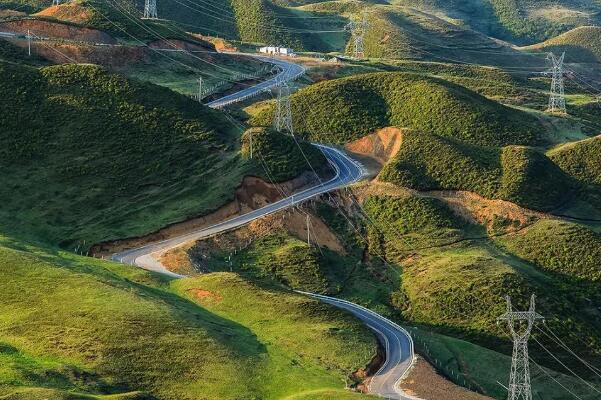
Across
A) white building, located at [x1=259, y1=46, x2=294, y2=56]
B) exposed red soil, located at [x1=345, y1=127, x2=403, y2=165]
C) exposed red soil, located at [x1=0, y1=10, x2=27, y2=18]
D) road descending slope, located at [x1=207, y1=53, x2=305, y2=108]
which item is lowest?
white building, located at [x1=259, y1=46, x2=294, y2=56]

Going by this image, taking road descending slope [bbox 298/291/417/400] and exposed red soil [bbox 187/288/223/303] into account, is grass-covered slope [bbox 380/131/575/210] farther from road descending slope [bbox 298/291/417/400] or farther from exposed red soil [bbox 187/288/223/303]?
exposed red soil [bbox 187/288/223/303]

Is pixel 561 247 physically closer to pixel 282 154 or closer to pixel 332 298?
pixel 332 298

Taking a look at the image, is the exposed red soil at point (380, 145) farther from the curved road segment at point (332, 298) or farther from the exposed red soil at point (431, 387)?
the exposed red soil at point (431, 387)

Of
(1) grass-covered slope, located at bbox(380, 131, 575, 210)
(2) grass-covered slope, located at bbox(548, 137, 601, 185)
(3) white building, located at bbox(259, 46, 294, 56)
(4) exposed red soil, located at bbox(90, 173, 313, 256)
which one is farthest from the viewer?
(3) white building, located at bbox(259, 46, 294, 56)

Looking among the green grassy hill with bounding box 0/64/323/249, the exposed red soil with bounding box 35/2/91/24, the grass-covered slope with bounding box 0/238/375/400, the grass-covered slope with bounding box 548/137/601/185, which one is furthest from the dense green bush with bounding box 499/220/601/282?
the exposed red soil with bounding box 35/2/91/24

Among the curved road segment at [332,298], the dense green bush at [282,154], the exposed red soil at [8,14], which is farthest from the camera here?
the exposed red soil at [8,14]

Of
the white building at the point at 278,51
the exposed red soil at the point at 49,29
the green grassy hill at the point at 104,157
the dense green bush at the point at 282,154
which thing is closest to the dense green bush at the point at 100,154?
the green grassy hill at the point at 104,157

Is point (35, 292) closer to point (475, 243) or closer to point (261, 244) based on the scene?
point (261, 244)
